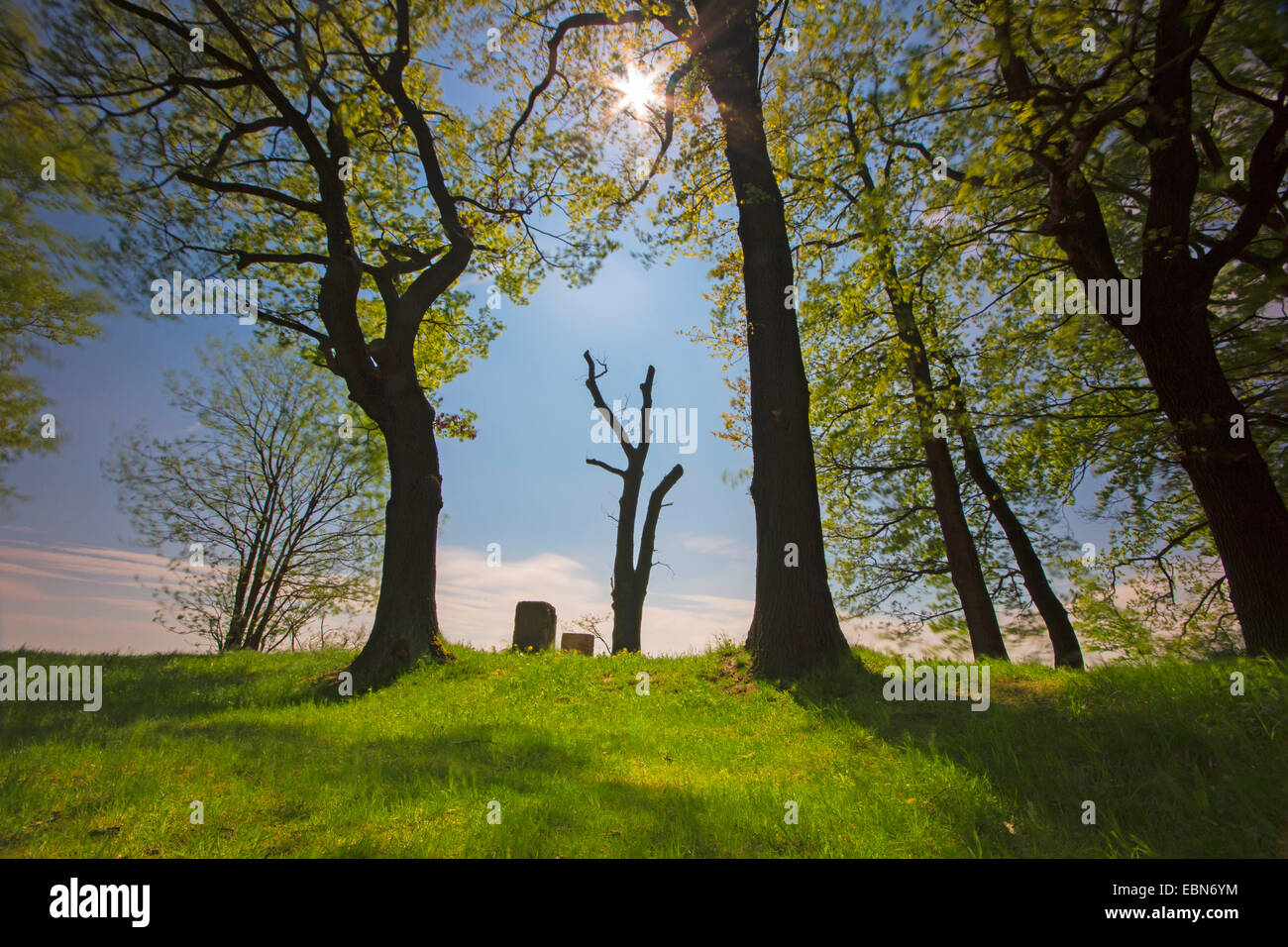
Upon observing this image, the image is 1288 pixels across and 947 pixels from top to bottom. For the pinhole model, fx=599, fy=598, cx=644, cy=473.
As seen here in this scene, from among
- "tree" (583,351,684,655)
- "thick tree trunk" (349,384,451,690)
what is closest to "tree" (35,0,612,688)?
"thick tree trunk" (349,384,451,690)

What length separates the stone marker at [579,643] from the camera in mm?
14023

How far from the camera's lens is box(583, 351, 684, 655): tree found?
16.6m

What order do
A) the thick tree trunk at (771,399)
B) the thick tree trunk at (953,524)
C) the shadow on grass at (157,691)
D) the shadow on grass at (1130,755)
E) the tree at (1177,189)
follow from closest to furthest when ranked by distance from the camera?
the shadow on grass at (1130,755) → the tree at (1177,189) → the shadow on grass at (157,691) → the thick tree trunk at (771,399) → the thick tree trunk at (953,524)

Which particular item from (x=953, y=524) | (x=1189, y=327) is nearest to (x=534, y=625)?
(x=953, y=524)

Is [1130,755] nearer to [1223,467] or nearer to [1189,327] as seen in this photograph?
[1223,467]

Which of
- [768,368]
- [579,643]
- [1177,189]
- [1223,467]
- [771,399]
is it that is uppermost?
[1177,189]

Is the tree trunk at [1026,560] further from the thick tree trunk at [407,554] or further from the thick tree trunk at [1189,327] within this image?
the thick tree trunk at [407,554]

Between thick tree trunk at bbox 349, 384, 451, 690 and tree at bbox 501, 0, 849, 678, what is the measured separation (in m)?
5.64

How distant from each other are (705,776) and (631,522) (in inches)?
475

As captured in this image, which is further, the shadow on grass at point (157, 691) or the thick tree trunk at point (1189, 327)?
the shadow on grass at point (157, 691)

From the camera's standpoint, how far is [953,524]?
1316 cm

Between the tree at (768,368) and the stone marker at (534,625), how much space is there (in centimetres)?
578

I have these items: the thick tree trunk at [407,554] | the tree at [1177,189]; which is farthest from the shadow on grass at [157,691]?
the tree at [1177,189]
